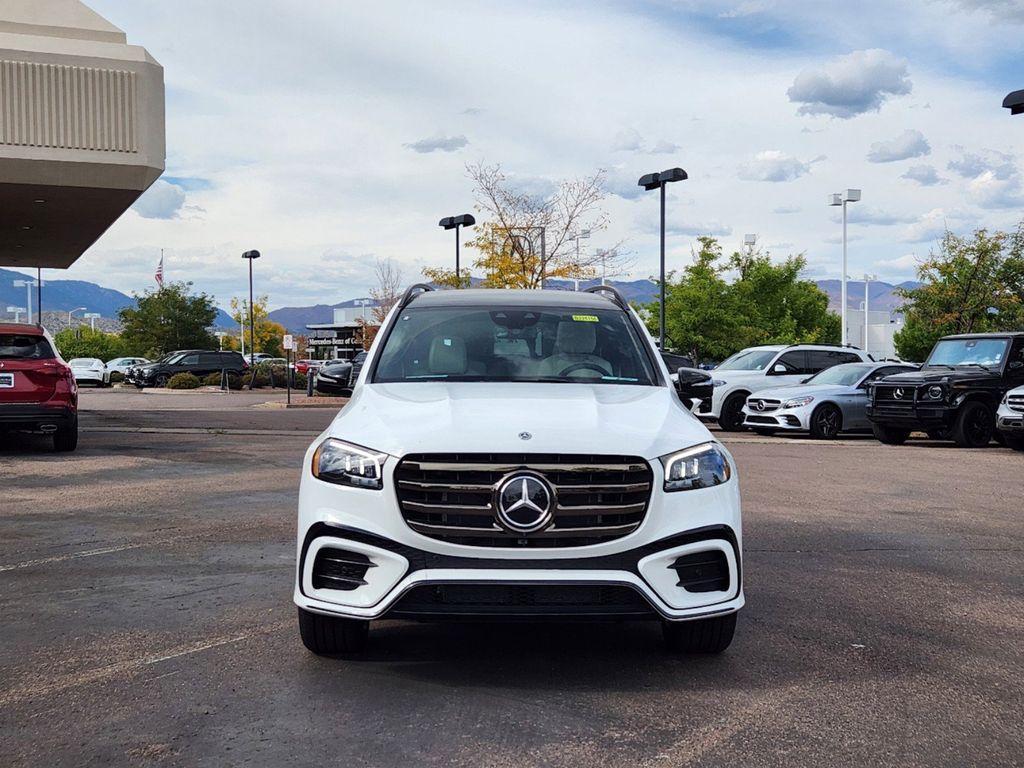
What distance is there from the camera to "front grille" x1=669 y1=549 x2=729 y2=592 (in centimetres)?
480

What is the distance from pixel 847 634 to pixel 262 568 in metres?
3.68

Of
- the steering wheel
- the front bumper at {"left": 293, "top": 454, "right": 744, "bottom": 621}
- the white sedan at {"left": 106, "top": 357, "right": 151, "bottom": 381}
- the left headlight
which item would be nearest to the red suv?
the steering wheel

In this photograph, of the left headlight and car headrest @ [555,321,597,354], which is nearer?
the left headlight

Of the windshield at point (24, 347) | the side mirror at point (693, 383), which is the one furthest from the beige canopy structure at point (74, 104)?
the side mirror at point (693, 383)

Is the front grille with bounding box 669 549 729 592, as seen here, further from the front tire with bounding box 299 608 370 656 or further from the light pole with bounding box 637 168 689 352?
the light pole with bounding box 637 168 689 352

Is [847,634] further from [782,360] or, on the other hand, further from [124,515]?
[782,360]

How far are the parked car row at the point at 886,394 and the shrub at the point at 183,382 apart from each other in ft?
94.5

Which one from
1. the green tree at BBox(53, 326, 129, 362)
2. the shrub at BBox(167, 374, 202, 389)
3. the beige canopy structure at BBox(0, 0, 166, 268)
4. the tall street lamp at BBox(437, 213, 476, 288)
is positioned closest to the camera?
the beige canopy structure at BBox(0, 0, 166, 268)

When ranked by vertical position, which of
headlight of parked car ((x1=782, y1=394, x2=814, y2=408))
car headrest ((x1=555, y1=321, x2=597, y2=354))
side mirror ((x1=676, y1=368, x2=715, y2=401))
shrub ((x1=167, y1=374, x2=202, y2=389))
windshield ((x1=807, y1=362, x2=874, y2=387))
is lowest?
shrub ((x1=167, y1=374, x2=202, y2=389))

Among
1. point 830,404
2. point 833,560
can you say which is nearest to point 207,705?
point 833,560

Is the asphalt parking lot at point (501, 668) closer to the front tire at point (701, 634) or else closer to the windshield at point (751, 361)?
the front tire at point (701, 634)

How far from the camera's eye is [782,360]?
2408 cm

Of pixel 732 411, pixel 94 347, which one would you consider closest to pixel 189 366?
pixel 732 411

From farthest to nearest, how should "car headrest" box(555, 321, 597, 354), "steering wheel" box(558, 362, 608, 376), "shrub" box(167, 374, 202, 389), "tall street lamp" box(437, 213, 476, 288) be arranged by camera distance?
"shrub" box(167, 374, 202, 389), "tall street lamp" box(437, 213, 476, 288), "car headrest" box(555, 321, 597, 354), "steering wheel" box(558, 362, 608, 376)
